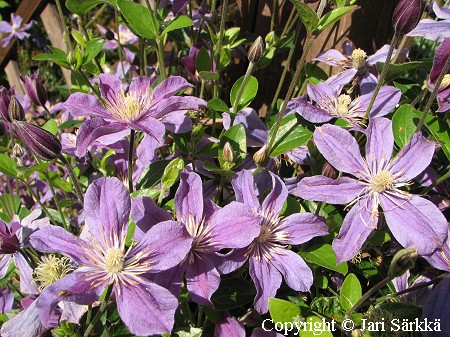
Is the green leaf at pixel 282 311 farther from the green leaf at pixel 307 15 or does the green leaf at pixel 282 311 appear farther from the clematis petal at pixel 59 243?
the green leaf at pixel 307 15

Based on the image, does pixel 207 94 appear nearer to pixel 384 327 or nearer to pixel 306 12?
pixel 306 12

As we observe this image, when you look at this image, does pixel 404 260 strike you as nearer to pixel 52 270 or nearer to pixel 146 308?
pixel 146 308

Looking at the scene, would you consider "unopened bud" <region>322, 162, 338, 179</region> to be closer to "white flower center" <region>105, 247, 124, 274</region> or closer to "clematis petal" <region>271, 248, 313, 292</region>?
"clematis petal" <region>271, 248, 313, 292</region>

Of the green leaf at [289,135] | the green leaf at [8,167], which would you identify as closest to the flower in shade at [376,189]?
the green leaf at [289,135]

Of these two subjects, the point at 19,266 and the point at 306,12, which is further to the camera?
the point at 19,266

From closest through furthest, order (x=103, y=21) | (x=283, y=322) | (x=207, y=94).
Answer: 1. (x=283, y=322)
2. (x=207, y=94)
3. (x=103, y=21)

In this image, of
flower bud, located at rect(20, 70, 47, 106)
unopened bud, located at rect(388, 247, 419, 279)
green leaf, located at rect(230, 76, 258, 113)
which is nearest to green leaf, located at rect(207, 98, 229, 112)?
green leaf, located at rect(230, 76, 258, 113)

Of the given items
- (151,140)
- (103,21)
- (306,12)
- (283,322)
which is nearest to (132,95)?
(151,140)
